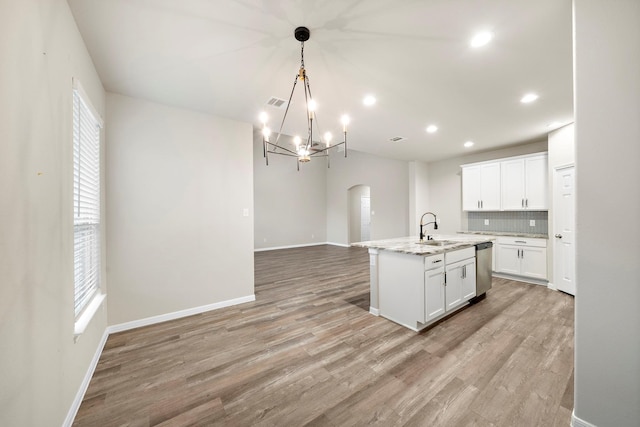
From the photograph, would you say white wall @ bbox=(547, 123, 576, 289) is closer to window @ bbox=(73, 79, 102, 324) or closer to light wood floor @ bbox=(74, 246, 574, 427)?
light wood floor @ bbox=(74, 246, 574, 427)

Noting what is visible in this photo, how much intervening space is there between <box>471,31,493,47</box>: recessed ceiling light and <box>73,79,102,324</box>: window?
3.06 m

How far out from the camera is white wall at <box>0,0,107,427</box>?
1.01 m

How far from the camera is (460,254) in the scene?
322 cm

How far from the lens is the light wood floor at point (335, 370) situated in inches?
64.2

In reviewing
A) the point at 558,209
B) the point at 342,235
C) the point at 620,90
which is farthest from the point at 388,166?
the point at 620,90

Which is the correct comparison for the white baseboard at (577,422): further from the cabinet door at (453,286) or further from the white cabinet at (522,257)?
the white cabinet at (522,257)

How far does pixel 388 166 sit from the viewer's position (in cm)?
784

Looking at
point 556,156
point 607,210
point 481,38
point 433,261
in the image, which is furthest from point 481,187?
point 607,210

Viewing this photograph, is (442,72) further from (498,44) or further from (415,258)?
(415,258)

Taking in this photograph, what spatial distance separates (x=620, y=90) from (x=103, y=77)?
160 inches

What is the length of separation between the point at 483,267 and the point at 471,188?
2.39m

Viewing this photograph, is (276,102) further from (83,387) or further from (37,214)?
(83,387)

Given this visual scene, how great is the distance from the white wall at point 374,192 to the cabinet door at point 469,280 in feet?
12.7

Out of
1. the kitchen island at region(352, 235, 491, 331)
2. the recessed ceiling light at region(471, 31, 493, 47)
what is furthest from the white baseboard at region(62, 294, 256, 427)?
the recessed ceiling light at region(471, 31, 493, 47)
